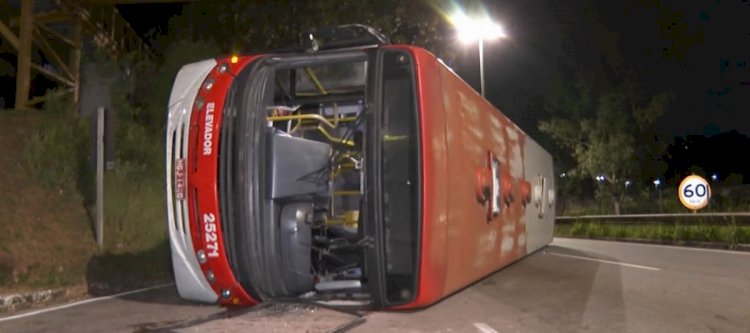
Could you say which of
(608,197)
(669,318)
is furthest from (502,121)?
(608,197)

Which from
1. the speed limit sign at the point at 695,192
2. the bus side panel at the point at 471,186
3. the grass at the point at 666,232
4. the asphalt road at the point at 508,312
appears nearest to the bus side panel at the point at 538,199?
the asphalt road at the point at 508,312

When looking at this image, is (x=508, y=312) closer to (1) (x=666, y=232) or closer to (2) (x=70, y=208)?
(2) (x=70, y=208)

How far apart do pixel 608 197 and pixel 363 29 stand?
106ft

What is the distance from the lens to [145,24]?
84.7 ft

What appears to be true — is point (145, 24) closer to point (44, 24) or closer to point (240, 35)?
point (44, 24)

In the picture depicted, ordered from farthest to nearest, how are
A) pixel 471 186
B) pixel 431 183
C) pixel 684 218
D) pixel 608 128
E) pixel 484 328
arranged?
pixel 608 128 → pixel 684 218 → pixel 471 186 → pixel 484 328 → pixel 431 183

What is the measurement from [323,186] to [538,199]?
888 centimetres

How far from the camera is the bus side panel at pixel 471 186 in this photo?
22.4ft

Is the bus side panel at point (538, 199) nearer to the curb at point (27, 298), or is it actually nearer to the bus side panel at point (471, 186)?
the bus side panel at point (471, 186)

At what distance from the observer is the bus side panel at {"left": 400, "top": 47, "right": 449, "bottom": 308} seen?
20.1 feet

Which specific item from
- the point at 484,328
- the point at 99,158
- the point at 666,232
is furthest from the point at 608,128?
the point at 484,328

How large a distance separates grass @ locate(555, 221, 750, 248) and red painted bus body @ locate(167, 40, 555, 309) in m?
15.8

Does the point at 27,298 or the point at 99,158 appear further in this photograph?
the point at 99,158

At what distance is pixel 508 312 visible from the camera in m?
8.52
